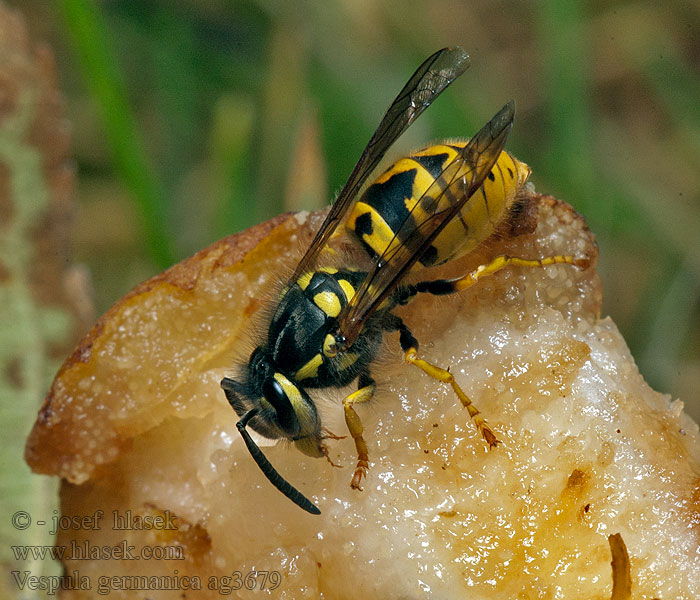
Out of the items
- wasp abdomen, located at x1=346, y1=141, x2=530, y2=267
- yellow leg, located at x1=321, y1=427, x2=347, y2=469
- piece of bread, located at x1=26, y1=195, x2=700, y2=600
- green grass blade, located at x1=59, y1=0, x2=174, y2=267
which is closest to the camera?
piece of bread, located at x1=26, y1=195, x2=700, y2=600

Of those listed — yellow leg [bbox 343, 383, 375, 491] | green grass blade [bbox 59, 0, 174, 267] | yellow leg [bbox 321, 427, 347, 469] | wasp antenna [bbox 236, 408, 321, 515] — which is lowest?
green grass blade [bbox 59, 0, 174, 267]

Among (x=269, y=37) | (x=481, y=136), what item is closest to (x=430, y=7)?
(x=269, y=37)

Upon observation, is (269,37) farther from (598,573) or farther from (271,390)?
(598,573)

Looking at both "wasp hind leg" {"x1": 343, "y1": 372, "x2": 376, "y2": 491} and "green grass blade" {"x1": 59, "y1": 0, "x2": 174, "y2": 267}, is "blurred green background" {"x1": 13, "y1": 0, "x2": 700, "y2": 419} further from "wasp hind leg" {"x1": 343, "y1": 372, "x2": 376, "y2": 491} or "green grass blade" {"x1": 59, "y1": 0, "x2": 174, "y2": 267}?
"wasp hind leg" {"x1": 343, "y1": 372, "x2": 376, "y2": 491}

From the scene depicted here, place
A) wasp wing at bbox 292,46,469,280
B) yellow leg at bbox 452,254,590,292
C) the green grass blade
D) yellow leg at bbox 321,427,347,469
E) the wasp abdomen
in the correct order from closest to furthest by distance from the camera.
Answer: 1. yellow leg at bbox 321,427,347,469
2. yellow leg at bbox 452,254,590,292
3. the wasp abdomen
4. wasp wing at bbox 292,46,469,280
5. the green grass blade

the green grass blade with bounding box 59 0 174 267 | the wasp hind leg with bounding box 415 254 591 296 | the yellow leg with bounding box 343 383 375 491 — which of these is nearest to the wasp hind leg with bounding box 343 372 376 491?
the yellow leg with bounding box 343 383 375 491

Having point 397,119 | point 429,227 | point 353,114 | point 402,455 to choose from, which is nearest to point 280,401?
point 402,455

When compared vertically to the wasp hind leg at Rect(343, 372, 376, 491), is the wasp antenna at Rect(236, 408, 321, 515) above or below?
below
